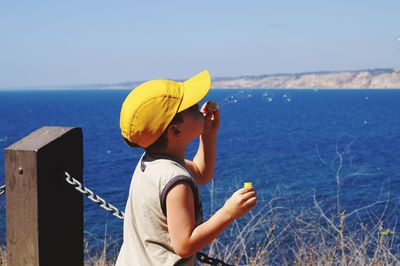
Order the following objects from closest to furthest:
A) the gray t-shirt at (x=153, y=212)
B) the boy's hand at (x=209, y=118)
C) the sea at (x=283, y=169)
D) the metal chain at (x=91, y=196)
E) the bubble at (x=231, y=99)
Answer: the gray t-shirt at (x=153, y=212) → the boy's hand at (x=209, y=118) → the metal chain at (x=91, y=196) → the bubble at (x=231, y=99) → the sea at (x=283, y=169)

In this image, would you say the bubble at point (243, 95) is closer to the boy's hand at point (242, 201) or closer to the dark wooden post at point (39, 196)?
the dark wooden post at point (39, 196)

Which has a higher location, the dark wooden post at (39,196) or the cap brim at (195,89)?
the cap brim at (195,89)

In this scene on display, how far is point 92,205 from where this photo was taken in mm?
20453

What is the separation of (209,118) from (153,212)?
0.56m

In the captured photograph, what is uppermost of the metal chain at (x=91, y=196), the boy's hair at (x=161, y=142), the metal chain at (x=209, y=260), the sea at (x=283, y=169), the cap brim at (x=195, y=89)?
the cap brim at (x=195, y=89)

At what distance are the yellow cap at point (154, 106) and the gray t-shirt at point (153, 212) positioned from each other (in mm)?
118

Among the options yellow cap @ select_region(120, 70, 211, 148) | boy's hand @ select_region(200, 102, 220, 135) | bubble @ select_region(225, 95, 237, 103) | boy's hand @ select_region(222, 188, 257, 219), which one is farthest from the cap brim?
bubble @ select_region(225, 95, 237, 103)

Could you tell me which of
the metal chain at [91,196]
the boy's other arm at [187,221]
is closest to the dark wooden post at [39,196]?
the metal chain at [91,196]

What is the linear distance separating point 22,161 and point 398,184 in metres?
22.4

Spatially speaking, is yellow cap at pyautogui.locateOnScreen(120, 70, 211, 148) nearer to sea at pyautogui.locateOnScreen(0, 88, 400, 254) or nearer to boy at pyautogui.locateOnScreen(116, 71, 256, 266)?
boy at pyautogui.locateOnScreen(116, 71, 256, 266)

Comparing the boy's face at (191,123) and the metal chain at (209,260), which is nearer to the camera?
the boy's face at (191,123)

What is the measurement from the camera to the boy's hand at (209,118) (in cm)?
272

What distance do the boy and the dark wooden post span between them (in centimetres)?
50

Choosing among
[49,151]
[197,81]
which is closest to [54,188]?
[49,151]
